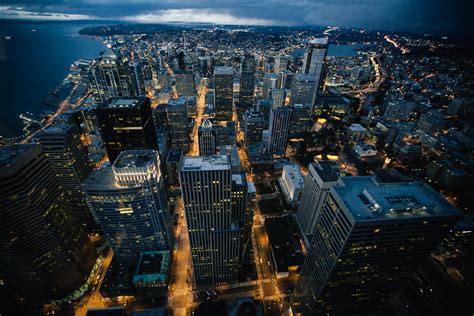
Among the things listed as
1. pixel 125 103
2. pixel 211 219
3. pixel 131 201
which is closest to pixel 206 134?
pixel 125 103

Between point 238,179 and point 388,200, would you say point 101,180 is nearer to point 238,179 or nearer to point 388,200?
point 238,179

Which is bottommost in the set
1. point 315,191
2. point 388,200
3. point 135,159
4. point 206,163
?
point 315,191

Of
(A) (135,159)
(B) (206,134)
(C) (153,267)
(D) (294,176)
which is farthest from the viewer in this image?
(B) (206,134)

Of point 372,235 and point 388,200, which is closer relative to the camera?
point 372,235

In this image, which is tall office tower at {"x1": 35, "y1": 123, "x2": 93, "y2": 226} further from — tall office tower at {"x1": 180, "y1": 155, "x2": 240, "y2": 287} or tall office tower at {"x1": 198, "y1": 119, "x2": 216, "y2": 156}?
tall office tower at {"x1": 198, "y1": 119, "x2": 216, "y2": 156}

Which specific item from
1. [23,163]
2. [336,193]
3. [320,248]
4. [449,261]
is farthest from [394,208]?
[23,163]

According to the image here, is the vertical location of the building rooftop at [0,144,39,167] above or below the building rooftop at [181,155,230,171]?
above

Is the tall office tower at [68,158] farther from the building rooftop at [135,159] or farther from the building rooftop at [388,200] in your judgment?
the building rooftop at [388,200]

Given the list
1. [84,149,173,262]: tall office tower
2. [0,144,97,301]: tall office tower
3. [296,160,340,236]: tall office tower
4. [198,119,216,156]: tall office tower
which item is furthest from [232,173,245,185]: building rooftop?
[0,144,97,301]: tall office tower
